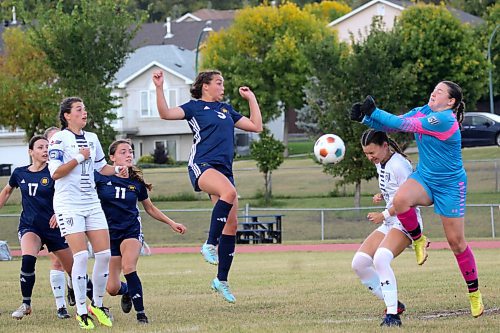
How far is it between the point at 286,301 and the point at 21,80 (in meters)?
45.9

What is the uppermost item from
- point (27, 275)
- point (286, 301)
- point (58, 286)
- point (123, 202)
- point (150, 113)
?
point (150, 113)

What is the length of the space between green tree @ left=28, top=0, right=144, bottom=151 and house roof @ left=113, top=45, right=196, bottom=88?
2729 cm

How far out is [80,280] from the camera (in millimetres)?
9289

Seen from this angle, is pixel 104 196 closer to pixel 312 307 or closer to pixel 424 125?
pixel 312 307

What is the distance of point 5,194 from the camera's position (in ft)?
34.9

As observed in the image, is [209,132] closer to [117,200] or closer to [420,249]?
[117,200]

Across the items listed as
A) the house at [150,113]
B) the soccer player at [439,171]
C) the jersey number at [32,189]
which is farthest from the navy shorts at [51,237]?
the house at [150,113]

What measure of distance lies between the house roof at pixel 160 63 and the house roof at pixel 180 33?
→ 10160 mm

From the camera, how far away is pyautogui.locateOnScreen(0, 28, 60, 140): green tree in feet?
173

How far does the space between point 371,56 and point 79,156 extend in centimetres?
2522

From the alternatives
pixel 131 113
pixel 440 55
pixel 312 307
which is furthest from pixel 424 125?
pixel 131 113

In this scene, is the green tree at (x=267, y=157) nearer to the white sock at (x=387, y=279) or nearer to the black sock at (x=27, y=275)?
the black sock at (x=27, y=275)

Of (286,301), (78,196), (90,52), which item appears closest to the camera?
(78,196)

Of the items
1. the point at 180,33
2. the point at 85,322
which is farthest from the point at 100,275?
the point at 180,33
